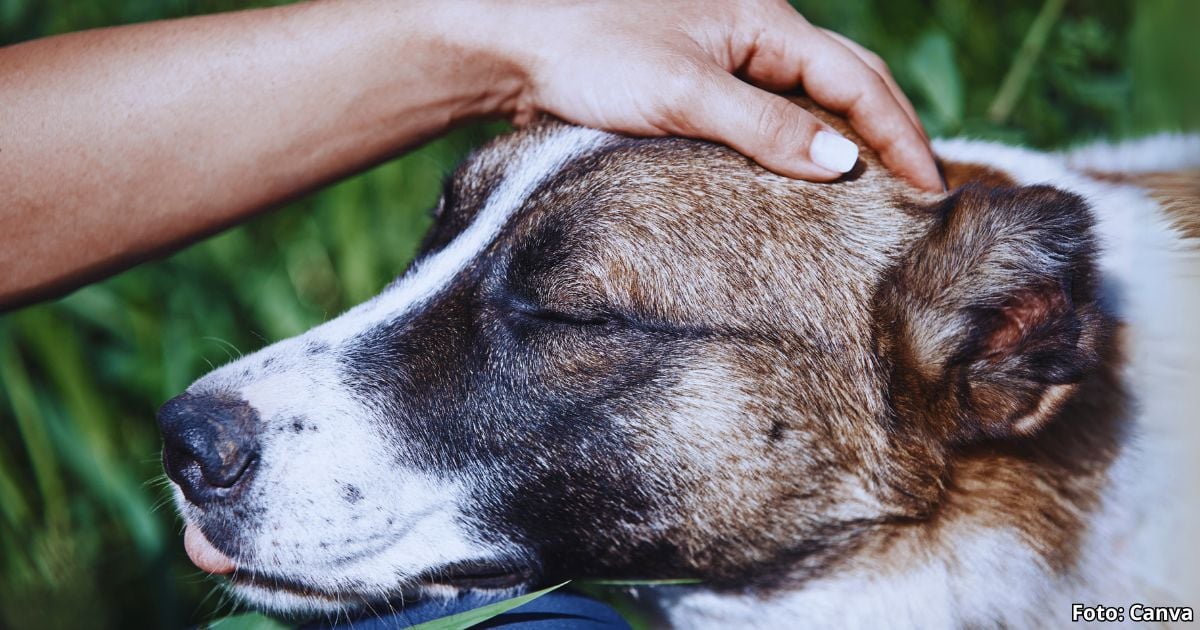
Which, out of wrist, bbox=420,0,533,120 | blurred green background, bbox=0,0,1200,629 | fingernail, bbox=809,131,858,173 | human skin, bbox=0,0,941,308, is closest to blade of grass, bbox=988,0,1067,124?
blurred green background, bbox=0,0,1200,629

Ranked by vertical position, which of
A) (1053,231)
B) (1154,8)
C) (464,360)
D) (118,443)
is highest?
(1154,8)

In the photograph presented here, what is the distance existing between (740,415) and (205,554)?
109cm

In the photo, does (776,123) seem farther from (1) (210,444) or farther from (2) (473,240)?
(1) (210,444)

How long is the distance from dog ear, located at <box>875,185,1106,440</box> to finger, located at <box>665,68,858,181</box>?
254mm

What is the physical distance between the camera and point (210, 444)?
1.93 meters

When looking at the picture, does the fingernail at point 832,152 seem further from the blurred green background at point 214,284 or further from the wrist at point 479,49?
the blurred green background at point 214,284

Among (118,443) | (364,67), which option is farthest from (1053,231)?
(118,443)

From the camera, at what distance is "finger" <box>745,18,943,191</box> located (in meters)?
2.22

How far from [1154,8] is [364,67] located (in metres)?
2.35

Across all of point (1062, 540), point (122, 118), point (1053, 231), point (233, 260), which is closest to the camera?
point (1053, 231)

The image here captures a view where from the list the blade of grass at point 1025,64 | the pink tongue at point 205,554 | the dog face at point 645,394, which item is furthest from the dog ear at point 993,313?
the blade of grass at point 1025,64

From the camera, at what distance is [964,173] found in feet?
7.84

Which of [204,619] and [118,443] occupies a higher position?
[118,443]

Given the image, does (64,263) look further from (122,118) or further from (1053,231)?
(1053,231)
